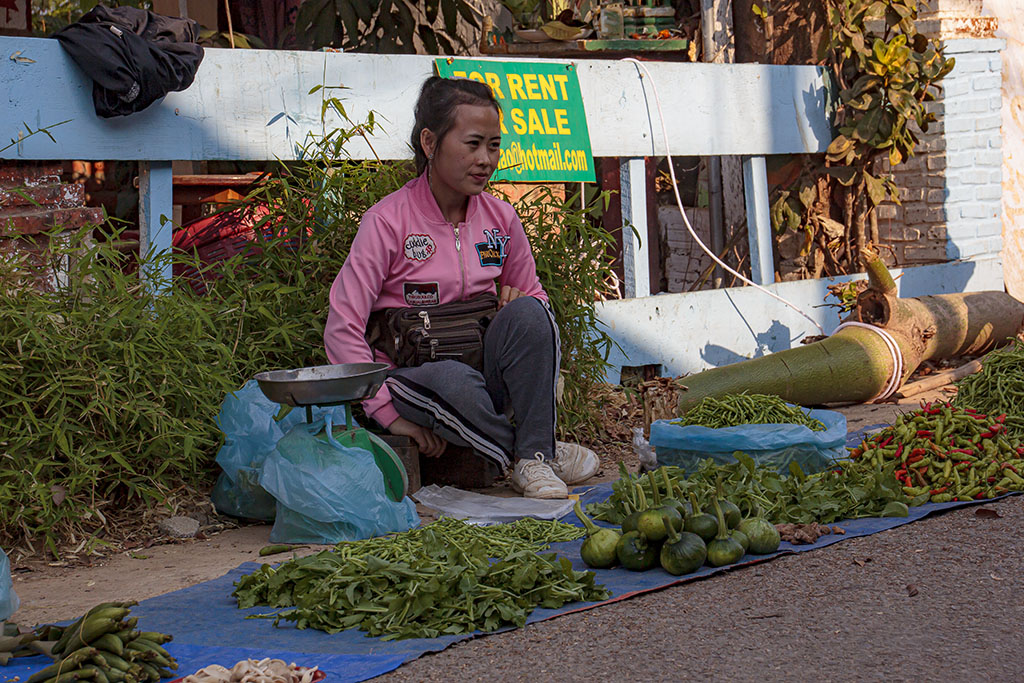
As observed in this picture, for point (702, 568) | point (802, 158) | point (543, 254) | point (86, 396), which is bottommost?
point (702, 568)

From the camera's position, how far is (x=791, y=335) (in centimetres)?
742

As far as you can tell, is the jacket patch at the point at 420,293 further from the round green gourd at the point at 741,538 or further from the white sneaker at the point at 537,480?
the round green gourd at the point at 741,538

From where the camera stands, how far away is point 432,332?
4316 millimetres

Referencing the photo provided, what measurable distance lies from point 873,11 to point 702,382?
322cm

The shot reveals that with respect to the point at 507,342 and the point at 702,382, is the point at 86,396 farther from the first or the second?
the point at 702,382

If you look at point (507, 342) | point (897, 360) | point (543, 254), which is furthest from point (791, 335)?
point (507, 342)

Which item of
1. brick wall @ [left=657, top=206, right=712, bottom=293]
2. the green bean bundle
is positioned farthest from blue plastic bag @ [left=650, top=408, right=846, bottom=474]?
brick wall @ [left=657, top=206, right=712, bottom=293]

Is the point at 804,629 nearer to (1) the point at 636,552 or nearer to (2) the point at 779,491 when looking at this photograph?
(1) the point at 636,552

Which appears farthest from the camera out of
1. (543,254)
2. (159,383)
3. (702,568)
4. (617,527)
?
(543,254)

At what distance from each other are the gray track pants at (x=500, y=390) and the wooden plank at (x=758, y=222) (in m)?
3.45

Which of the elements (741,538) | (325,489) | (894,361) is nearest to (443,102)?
(325,489)

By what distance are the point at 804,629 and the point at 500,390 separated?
190 cm

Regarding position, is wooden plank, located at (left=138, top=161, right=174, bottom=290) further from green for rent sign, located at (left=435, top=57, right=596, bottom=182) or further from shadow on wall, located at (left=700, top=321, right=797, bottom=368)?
shadow on wall, located at (left=700, top=321, right=797, bottom=368)

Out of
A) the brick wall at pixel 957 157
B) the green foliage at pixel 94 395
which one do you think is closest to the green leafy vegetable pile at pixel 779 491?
the green foliage at pixel 94 395
